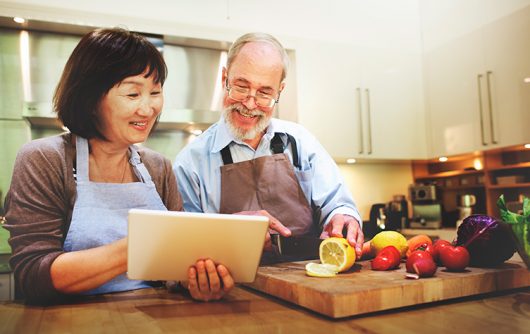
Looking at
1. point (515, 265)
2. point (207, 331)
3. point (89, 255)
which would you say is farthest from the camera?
point (515, 265)

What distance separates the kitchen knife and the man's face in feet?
1.11

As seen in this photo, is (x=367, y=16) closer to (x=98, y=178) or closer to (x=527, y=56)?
(x=527, y=56)

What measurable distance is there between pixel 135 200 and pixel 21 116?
1232 mm

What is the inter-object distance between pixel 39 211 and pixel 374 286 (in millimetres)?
622

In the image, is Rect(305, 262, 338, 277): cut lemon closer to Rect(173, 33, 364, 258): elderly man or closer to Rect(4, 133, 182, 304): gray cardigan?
Rect(173, 33, 364, 258): elderly man

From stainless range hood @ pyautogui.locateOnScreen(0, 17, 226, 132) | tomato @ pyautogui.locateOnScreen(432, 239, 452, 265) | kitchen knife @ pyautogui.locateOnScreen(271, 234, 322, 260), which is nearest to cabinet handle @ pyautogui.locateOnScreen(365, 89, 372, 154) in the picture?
stainless range hood @ pyautogui.locateOnScreen(0, 17, 226, 132)

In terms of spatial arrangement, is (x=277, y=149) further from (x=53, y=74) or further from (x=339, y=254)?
(x=53, y=74)

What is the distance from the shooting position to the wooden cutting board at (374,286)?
0.71 m

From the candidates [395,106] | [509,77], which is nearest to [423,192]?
[395,106]

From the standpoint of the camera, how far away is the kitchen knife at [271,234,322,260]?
43.8 inches

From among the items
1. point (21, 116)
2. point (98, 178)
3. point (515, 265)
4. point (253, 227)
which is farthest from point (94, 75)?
point (21, 116)

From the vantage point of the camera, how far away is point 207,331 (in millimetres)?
638

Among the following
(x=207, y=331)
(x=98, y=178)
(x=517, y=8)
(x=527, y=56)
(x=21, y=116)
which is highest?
(x=517, y=8)

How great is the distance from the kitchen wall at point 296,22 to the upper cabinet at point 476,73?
19cm
